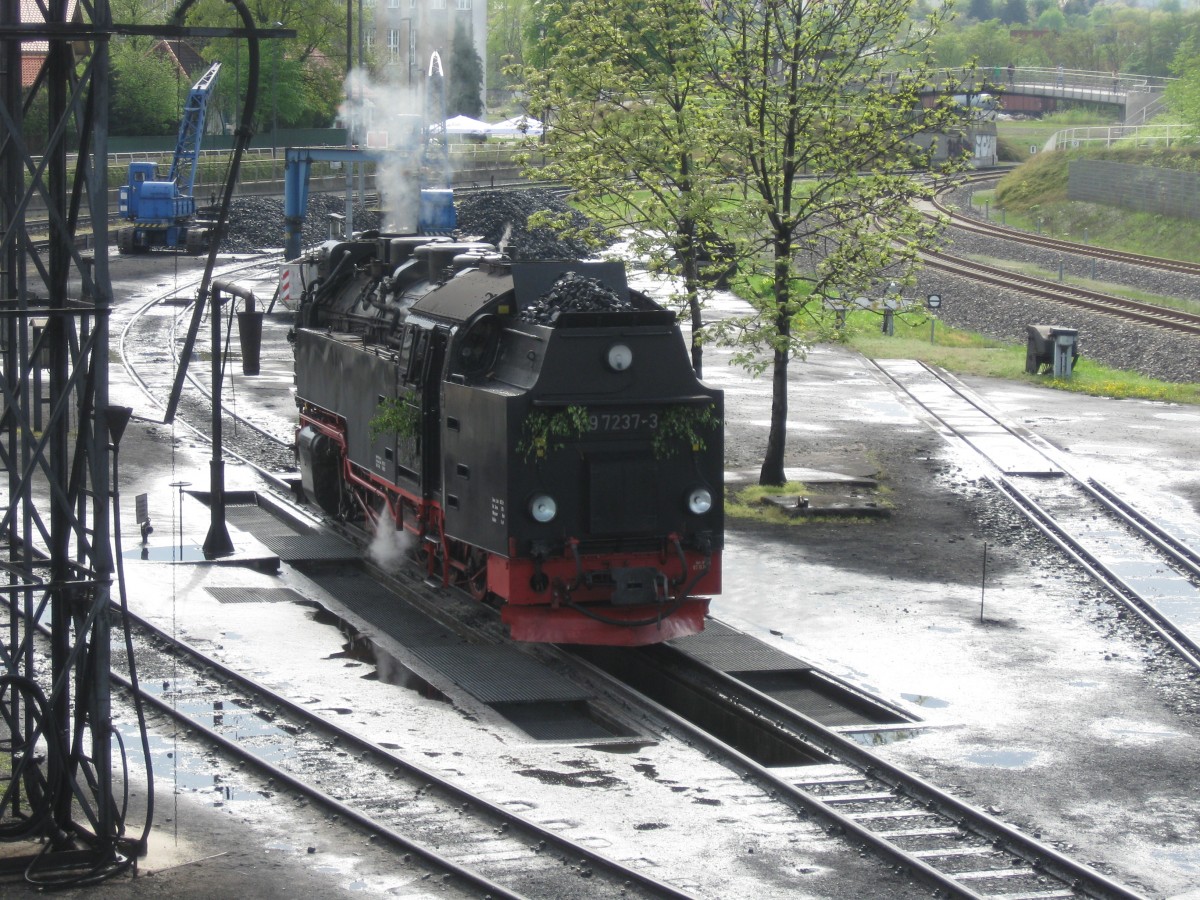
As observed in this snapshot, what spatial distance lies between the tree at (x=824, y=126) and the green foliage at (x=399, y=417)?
6.49 meters

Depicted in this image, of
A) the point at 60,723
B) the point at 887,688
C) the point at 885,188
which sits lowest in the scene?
the point at 887,688

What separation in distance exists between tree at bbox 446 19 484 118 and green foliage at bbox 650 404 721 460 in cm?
6020

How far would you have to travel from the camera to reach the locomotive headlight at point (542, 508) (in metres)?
14.2

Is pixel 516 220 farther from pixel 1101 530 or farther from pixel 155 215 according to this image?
pixel 1101 530

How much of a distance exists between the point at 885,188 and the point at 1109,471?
6.26 meters

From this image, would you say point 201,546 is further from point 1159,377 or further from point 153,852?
point 1159,377

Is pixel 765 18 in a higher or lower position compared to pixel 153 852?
higher

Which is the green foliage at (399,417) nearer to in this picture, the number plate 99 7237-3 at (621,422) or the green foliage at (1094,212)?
the number plate 99 7237-3 at (621,422)

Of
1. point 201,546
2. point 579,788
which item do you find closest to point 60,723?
point 579,788

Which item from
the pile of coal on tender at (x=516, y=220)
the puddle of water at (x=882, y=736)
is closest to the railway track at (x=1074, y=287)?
the pile of coal on tender at (x=516, y=220)

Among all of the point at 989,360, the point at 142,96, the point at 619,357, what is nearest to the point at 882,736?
the point at 619,357

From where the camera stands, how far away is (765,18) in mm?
21891

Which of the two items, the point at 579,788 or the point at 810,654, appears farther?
the point at 810,654

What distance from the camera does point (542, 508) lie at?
46.8 feet
